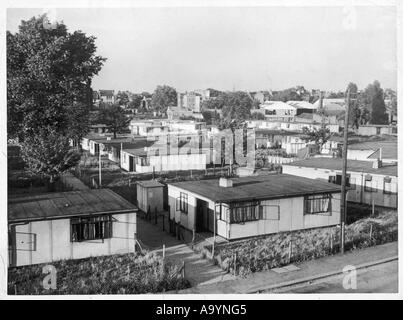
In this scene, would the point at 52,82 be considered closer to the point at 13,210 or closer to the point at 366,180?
the point at 13,210

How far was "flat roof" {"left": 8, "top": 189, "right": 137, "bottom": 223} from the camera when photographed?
54.3 feet

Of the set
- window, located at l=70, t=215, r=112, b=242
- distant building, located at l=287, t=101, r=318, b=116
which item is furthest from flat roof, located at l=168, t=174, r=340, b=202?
distant building, located at l=287, t=101, r=318, b=116

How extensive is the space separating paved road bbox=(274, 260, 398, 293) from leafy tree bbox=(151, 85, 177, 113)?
299ft

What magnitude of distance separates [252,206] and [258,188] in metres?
1.62

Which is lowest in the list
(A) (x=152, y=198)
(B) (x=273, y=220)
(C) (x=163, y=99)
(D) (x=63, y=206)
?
(B) (x=273, y=220)

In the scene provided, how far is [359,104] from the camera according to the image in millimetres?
69875

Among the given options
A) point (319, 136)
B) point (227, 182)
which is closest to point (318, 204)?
point (227, 182)

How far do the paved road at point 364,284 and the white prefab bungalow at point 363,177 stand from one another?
952 cm

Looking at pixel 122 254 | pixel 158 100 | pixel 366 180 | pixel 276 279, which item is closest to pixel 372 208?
pixel 366 180

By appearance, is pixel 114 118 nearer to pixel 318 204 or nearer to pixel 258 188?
pixel 258 188

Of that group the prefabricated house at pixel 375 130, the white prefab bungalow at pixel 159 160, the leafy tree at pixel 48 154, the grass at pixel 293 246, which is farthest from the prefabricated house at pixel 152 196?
the prefabricated house at pixel 375 130

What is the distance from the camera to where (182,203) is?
22359 millimetres

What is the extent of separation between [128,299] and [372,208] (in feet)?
56.9
